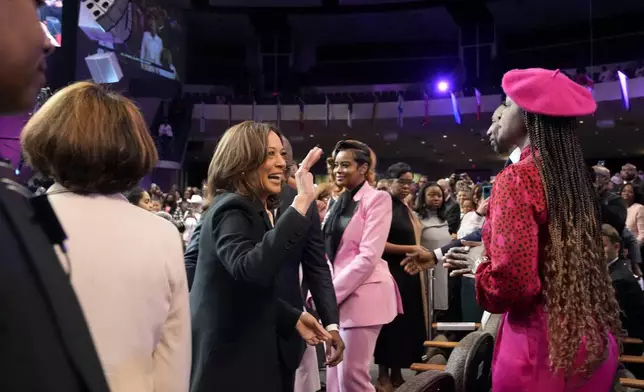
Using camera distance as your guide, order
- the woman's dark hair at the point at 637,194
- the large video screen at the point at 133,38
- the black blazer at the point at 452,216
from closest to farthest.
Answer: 1. the black blazer at the point at 452,216
2. the woman's dark hair at the point at 637,194
3. the large video screen at the point at 133,38

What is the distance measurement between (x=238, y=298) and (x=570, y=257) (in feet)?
3.02

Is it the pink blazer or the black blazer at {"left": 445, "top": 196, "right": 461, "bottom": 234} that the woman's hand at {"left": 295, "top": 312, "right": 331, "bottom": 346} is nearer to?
the pink blazer

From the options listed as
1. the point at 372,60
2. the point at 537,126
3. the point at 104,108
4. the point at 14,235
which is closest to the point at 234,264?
the point at 104,108

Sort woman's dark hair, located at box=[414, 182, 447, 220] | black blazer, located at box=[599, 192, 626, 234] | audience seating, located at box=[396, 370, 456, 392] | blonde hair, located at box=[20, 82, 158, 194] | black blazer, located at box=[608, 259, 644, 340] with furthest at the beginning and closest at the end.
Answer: woman's dark hair, located at box=[414, 182, 447, 220], black blazer, located at box=[599, 192, 626, 234], black blazer, located at box=[608, 259, 644, 340], audience seating, located at box=[396, 370, 456, 392], blonde hair, located at box=[20, 82, 158, 194]

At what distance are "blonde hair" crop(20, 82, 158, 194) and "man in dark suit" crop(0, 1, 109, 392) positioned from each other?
64cm

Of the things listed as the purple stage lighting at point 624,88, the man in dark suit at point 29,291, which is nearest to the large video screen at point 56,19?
the purple stage lighting at point 624,88

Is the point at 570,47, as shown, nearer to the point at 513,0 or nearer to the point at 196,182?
the point at 513,0

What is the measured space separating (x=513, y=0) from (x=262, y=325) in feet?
78.2

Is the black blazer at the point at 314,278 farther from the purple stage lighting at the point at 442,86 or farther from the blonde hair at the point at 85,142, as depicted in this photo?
the purple stage lighting at the point at 442,86

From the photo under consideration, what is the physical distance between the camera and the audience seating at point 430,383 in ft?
4.79

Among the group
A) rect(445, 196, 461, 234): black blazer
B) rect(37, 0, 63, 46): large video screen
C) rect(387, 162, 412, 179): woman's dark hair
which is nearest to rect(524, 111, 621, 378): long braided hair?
rect(387, 162, 412, 179): woman's dark hair

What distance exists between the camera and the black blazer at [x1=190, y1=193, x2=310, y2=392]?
5.80 feet

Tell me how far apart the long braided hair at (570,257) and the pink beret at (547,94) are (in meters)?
0.04

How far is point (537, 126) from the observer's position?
176cm
